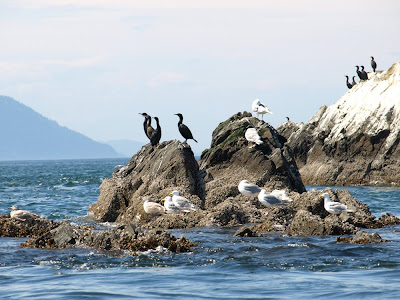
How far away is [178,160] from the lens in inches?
747

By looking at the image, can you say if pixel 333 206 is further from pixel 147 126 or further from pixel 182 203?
pixel 147 126

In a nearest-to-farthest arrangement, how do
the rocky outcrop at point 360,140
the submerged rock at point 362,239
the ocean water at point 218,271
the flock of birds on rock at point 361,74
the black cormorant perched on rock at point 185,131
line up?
the ocean water at point 218,271
the submerged rock at point 362,239
the black cormorant perched on rock at point 185,131
the rocky outcrop at point 360,140
the flock of birds on rock at point 361,74

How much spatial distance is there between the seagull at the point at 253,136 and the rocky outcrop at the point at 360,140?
61.7 feet

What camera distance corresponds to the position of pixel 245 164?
2008 centimetres

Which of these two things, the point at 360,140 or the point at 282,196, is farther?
the point at 360,140

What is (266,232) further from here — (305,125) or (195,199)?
(305,125)

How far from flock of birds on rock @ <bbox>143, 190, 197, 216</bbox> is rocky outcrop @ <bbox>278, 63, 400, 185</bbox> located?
22797 millimetres

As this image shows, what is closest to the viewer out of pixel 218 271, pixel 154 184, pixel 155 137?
pixel 218 271

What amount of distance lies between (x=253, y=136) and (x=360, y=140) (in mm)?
20699

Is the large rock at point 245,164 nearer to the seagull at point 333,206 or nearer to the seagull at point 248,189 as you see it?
the seagull at point 248,189

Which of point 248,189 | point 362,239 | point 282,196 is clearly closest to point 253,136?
point 248,189

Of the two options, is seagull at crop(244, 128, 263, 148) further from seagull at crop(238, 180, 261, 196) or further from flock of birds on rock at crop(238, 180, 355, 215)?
seagull at crop(238, 180, 261, 196)

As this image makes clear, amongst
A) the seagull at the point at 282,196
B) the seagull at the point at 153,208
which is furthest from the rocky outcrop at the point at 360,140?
the seagull at the point at 153,208

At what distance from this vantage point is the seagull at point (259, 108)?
2808 centimetres
